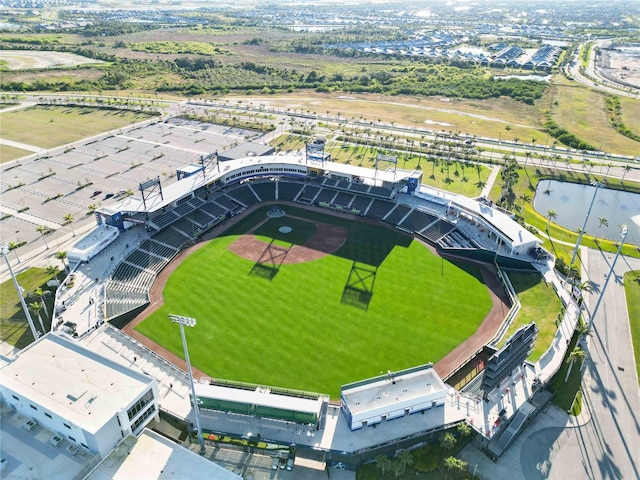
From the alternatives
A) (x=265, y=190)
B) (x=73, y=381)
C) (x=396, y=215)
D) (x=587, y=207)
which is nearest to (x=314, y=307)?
(x=73, y=381)

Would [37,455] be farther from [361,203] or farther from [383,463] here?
[361,203]

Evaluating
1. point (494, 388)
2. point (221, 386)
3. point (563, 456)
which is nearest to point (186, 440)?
point (221, 386)

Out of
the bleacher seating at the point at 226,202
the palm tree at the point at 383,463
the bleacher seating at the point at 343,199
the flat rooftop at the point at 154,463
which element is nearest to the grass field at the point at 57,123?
the bleacher seating at the point at 226,202

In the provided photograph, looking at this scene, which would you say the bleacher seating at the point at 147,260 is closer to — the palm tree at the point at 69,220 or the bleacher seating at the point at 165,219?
the bleacher seating at the point at 165,219

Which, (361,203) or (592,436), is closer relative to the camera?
(592,436)

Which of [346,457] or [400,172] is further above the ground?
[400,172]

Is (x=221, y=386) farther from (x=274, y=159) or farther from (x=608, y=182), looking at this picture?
(x=608, y=182)
